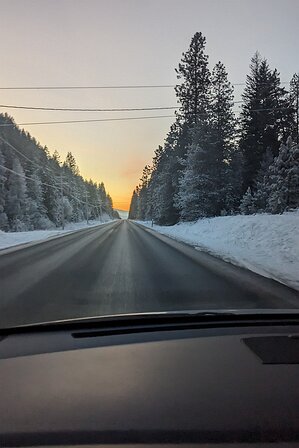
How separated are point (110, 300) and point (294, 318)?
445cm

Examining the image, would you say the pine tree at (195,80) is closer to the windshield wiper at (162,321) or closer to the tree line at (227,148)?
the tree line at (227,148)

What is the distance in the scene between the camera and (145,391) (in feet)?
8.87

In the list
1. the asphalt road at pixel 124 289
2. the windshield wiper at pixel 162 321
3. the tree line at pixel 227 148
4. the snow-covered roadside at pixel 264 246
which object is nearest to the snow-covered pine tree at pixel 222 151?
the tree line at pixel 227 148

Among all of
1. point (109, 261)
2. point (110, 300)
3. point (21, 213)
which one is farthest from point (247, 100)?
point (110, 300)

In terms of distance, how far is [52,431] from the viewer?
2.24 metres

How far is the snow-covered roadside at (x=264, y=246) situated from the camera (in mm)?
12977

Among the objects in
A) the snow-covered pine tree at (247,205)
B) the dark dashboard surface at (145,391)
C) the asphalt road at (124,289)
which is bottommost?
the asphalt road at (124,289)

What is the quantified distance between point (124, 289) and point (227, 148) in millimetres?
34959

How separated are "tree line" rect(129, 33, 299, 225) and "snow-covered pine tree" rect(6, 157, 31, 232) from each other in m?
23.7

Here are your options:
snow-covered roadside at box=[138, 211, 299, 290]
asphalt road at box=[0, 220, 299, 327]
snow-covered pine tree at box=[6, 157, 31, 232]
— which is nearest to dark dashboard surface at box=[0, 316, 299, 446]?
asphalt road at box=[0, 220, 299, 327]

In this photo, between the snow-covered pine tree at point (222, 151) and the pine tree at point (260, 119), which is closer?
the snow-covered pine tree at point (222, 151)

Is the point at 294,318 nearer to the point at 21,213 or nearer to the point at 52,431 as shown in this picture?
the point at 52,431

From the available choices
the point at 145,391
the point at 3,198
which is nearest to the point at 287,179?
the point at 145,391

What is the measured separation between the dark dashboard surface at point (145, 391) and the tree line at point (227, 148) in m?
32.8
